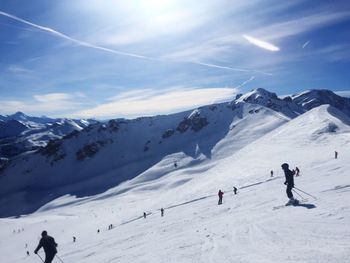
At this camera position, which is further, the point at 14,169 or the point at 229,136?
the point at 14,169

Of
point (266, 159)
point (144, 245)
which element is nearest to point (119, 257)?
point (144, 245)

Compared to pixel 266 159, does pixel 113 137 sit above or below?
above

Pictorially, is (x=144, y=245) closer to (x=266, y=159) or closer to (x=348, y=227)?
(x=348, y=227)

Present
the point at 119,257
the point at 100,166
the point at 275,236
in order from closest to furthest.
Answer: the point at 275,236 → the point at 119,257 → the point at 100,166

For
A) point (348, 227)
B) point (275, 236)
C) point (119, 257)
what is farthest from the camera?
point (119, 257)

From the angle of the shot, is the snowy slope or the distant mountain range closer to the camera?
the distant mountain range

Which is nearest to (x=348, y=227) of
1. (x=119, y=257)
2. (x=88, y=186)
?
(x=119, y=257)

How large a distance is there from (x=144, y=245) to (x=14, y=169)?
199 m

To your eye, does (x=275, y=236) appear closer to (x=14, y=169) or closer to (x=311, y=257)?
(x=311, y=257)

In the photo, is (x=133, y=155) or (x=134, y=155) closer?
(x=134, y=155)

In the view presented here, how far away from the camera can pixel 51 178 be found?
178 m

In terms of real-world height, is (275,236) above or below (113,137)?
below

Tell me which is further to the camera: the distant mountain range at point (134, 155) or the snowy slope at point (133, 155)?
the snowy slope at point (133, 155)

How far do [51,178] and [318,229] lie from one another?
180 m
